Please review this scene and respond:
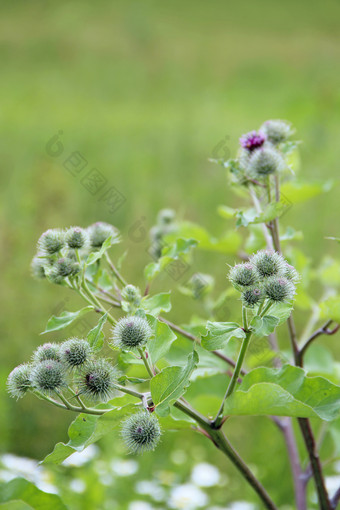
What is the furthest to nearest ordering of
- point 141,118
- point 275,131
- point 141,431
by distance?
point 141,118 < point 275,131 < point 141,431

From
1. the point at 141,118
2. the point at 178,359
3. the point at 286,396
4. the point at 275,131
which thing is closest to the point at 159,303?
the point at 178,359

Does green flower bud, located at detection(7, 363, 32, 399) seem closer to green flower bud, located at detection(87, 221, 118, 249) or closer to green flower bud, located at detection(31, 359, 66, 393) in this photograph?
green flower bud, located at detection(31, 359, 66, 393)

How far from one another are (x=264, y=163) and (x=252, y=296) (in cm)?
59

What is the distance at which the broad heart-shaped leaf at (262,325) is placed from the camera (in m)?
1.16

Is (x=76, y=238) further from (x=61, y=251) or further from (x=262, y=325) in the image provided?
(x=262, y=325)

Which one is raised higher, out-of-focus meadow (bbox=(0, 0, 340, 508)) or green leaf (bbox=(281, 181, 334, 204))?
out-of-focus meadow (bbox=(0, 0, 340, 508))

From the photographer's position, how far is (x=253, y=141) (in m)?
1.74

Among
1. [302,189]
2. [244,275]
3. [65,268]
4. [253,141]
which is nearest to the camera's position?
[244,275]

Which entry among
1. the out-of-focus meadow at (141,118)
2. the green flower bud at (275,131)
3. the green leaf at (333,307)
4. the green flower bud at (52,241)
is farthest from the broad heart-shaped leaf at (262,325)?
the out-of-focus meadow at (141,118)

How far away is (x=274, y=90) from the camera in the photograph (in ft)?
43.2

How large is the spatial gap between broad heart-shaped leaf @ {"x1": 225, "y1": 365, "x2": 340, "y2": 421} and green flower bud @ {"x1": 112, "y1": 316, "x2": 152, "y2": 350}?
9.5 inches

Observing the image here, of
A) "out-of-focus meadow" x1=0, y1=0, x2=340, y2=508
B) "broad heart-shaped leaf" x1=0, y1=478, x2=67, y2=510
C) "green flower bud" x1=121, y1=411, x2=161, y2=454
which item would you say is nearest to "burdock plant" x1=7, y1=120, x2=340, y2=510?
"green flower bud" x1=121, y1=411, x2=161, y2=454

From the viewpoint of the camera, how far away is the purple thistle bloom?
1.73 metres

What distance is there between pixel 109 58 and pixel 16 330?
1194cm
